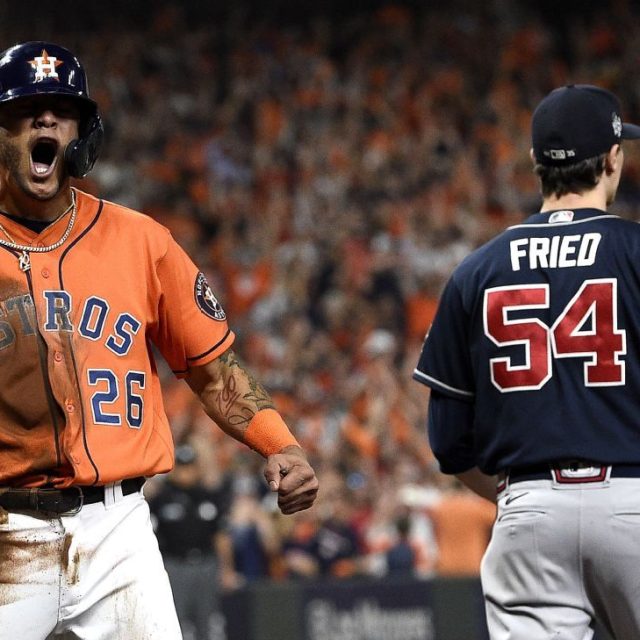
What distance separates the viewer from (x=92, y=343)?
377 centimetres

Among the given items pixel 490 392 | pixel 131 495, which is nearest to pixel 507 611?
pixel 490 392

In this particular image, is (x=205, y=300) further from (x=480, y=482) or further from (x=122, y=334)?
(x=480, y=482)

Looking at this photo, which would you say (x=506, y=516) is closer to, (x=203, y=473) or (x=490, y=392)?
(x=490, y=392)

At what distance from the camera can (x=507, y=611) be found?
3.81 m

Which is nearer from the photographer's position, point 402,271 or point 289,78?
point 402,271

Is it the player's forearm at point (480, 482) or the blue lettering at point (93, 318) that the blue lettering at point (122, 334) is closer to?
the blue lettering at point (93, 318)

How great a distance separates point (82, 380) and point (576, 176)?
4.99 feet

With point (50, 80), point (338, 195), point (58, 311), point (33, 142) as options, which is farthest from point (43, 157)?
point (338, 195)

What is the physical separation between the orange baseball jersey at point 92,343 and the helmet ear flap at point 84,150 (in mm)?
143

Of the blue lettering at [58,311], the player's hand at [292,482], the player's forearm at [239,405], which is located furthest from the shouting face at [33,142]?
the player's hand at [292,482]

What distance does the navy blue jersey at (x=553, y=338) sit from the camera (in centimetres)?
375

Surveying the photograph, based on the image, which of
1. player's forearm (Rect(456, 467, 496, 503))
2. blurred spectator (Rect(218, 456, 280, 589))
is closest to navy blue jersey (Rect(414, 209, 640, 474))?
player's forearm (Rect(456, 467, 496, 503))

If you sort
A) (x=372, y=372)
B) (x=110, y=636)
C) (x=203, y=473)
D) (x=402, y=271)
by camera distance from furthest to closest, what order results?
(x=402, y=271) → (x=372, y=372) → (x=203, y=473) → (x=110, y=636)

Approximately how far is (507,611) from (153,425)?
3.60ft
